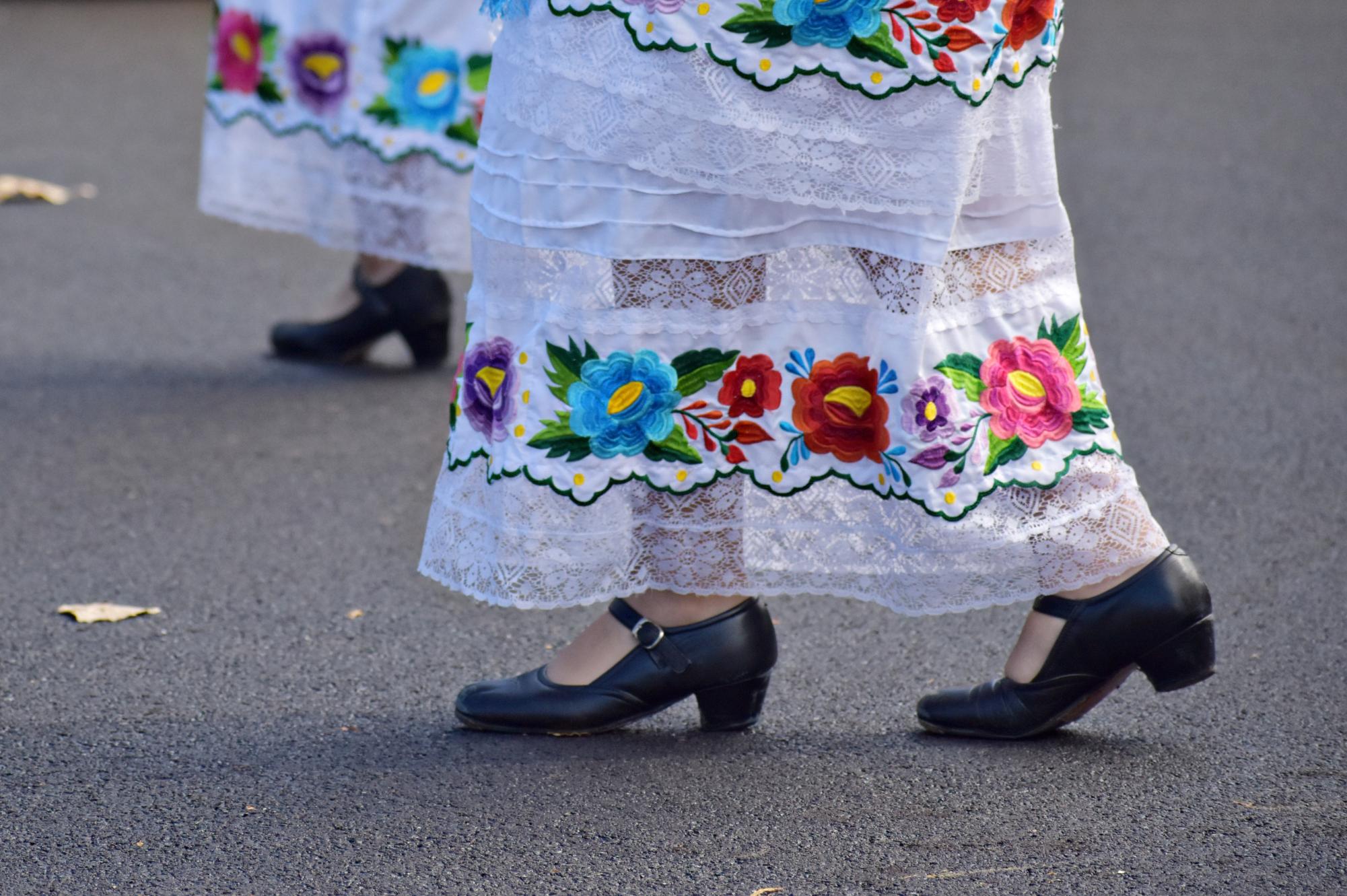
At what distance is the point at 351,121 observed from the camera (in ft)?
8.97

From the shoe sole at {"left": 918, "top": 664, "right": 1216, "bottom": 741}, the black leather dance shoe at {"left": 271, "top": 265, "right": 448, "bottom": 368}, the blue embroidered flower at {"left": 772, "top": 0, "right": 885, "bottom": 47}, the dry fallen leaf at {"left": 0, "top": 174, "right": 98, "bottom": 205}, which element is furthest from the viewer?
the dry fallen leaf at {"left": 0, "top": 174, "right": 98, "bottom": 205}

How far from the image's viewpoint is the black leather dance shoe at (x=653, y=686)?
5.13ft

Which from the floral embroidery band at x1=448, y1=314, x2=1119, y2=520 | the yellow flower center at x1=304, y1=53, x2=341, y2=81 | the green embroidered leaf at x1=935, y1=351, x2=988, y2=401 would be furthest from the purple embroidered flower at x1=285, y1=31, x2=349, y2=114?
the green embroidered leaf at x1=935, y1=351, x2=988, y2=401

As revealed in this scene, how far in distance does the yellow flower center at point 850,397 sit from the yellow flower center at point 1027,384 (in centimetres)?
14

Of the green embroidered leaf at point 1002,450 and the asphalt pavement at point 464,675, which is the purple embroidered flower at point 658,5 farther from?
the asphalt pavement at point 464,675

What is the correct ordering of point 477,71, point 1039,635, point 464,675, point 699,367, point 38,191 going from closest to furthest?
point 699,367, point 1039,635, point 464,675, point 477,71, point 38,191

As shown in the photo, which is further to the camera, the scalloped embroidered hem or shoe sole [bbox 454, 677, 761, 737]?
shoe sole [bbox 454, 677, 761, 737]

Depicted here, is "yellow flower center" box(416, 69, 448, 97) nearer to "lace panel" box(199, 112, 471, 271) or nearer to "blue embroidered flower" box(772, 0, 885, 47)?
"lace panel" box(199, 112, 471, 271)

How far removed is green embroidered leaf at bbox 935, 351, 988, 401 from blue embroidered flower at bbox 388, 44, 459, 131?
4.94ft

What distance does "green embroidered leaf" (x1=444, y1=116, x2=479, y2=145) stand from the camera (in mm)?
2699

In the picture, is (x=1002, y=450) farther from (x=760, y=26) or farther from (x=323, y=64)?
(x=323, y=64)

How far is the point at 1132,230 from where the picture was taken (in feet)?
13.1

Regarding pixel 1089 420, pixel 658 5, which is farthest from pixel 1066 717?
pixel 658 5

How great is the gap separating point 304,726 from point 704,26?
2.75 feet
